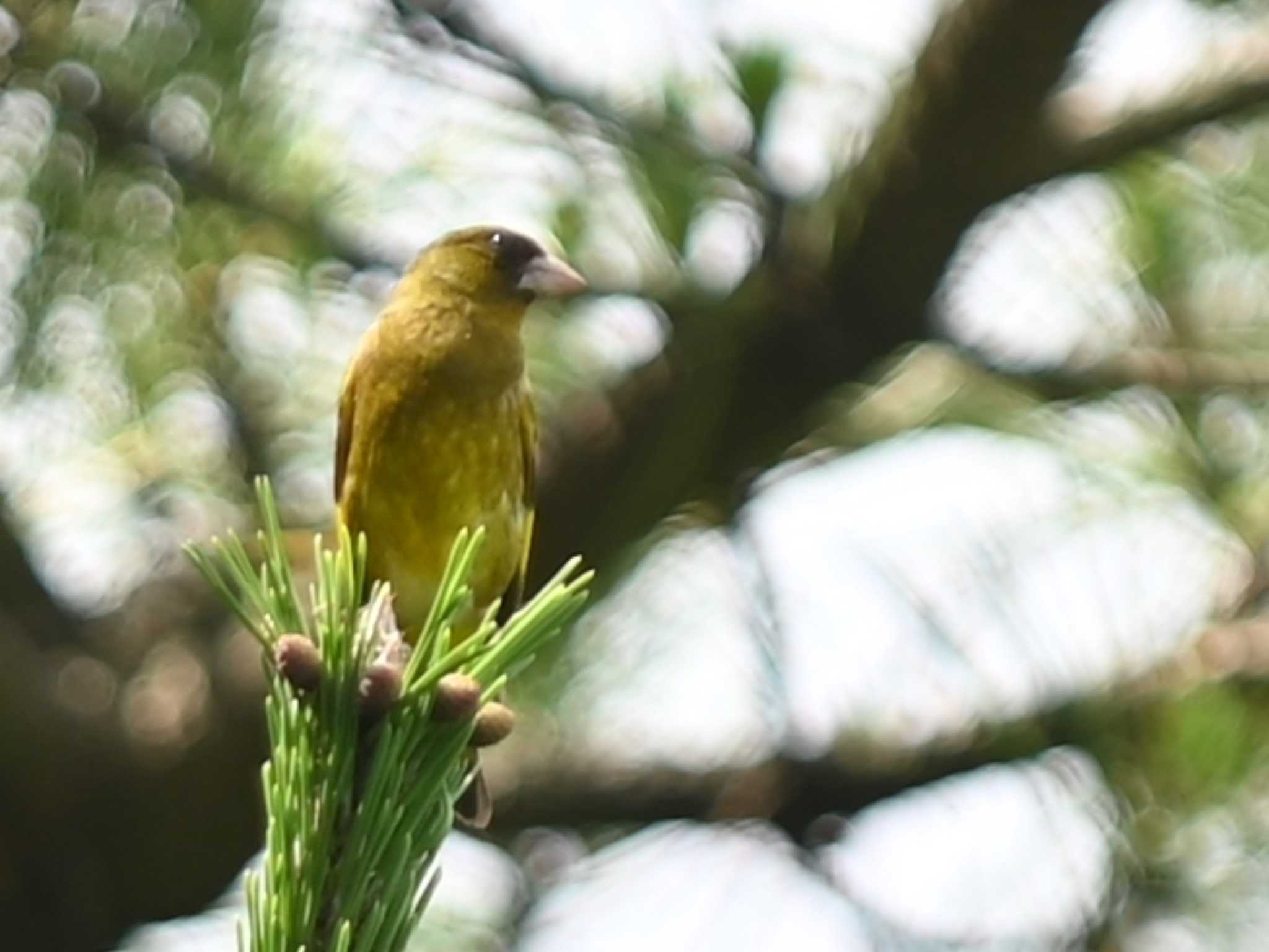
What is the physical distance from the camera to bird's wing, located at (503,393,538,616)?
2.49 meters

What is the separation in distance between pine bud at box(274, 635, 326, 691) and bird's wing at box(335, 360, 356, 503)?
1280 mm

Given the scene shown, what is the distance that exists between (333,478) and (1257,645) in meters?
1.18

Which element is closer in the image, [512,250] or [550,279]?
[550,279]

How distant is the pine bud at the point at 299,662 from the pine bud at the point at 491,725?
0.11m

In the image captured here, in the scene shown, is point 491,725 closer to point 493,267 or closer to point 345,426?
point 345,426

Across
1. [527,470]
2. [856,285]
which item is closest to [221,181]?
[527,470]

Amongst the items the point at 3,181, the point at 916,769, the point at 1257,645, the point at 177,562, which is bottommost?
the point at 177,562

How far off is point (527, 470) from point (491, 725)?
1.11m

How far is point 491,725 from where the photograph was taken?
145 cm

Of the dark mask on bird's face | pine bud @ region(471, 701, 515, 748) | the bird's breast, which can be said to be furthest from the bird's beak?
pine bud @ region(471, 701, 515, 748)

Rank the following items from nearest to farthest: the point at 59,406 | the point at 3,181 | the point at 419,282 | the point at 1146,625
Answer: the point at 1146,625 < the point at 3,181 < the point at 59,406 < the point at 419,282

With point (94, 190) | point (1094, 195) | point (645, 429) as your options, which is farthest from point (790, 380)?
point (94, 190)

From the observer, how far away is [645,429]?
7.58 feet

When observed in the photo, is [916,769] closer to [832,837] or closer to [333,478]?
[832,837]
